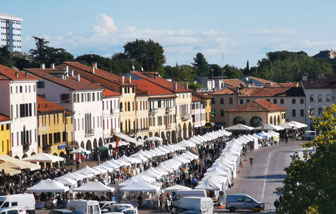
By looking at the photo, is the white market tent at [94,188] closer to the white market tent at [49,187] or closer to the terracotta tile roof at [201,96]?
the white market tent at [49,187]

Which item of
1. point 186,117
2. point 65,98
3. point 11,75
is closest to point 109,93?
point 65,98

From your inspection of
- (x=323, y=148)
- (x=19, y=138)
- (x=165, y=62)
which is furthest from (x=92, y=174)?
(x=165, y=62)

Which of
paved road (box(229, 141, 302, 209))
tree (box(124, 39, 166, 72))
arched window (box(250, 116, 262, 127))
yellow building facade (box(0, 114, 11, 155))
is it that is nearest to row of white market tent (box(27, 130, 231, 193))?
paved road (box(229, 141, 302, 209))

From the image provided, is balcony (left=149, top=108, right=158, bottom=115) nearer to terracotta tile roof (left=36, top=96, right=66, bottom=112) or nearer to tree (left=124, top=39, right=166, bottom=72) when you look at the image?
terracotta tile roof (left=36, top=96, right=66, bottom=112)

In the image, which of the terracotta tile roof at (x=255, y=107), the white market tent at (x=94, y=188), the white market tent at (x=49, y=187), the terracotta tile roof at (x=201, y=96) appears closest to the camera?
→ the white market tent at (x=49, y=187)

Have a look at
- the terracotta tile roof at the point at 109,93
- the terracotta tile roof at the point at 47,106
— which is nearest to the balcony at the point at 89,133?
the terracotta tile roof at the point at 47,106

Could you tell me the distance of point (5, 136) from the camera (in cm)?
7838

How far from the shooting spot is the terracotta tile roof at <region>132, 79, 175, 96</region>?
123731 mm

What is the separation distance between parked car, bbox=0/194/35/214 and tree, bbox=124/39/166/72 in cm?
13622

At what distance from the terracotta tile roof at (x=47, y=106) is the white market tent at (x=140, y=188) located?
29650mm

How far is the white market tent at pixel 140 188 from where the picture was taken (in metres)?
58.3

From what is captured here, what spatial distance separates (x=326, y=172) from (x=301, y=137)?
9646 centimetres

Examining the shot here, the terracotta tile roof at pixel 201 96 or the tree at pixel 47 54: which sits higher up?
the tree at pixel 47 54

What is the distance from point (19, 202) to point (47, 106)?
38738mm
